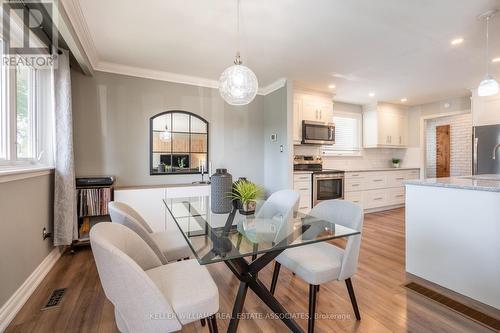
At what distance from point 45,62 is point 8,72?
2.24 ft

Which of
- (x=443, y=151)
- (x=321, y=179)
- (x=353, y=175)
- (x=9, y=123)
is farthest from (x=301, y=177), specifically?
(x=443, y=151)

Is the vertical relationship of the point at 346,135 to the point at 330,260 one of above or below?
above

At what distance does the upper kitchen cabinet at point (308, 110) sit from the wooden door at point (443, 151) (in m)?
4.05

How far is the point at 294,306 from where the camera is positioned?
5.94 feet

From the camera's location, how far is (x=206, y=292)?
1.18 metres

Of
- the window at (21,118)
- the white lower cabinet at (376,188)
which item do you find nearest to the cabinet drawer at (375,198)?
the white lower cabinet at (376,188)

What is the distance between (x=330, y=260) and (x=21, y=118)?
9.88 ft

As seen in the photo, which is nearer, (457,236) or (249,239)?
(249,239)

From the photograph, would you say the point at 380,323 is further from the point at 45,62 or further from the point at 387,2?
the point at 45,62

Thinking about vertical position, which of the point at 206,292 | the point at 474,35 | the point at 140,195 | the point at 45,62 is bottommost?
the point at 206,292

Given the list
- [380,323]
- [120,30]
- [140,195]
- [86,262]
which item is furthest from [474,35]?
[86,262]

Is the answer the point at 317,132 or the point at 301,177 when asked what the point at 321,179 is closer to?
the point at 301,177

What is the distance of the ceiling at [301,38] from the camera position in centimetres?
208

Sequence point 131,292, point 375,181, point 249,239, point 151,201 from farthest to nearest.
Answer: point 375,181 → point 151,201 → point 249,239 → point 131,292
